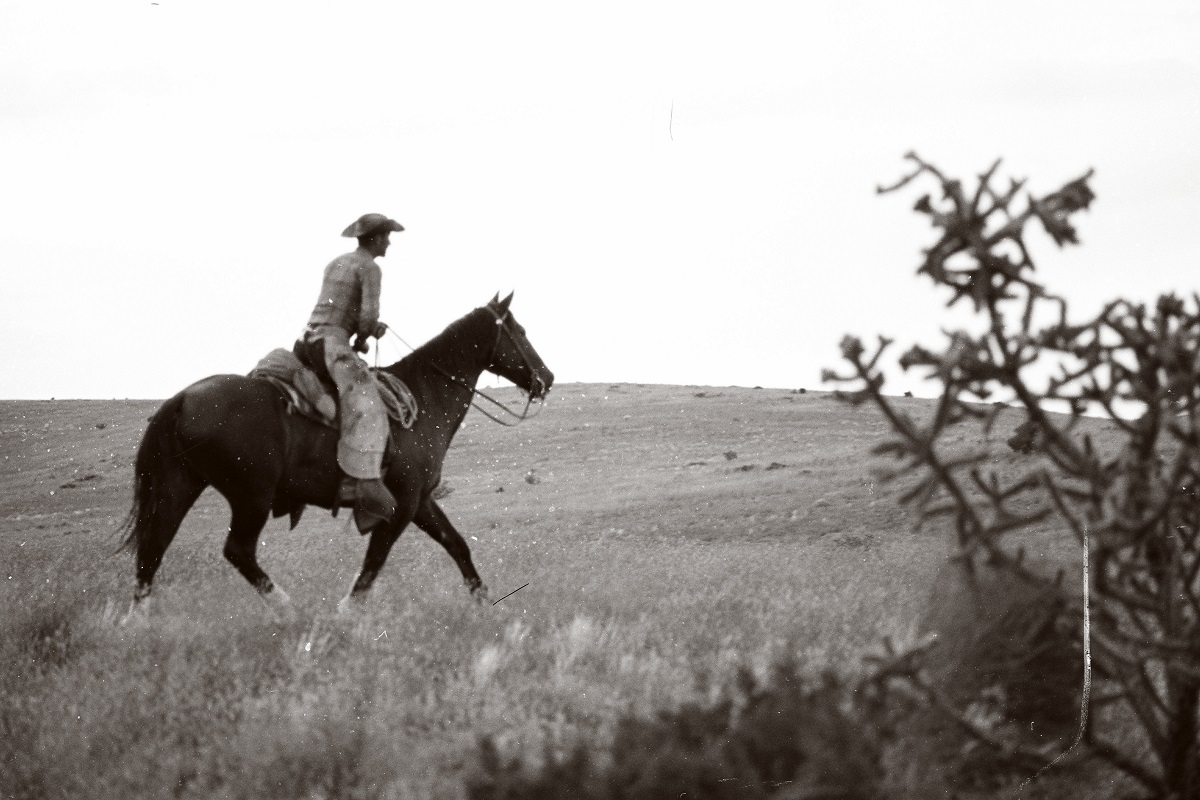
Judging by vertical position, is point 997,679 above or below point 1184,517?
below

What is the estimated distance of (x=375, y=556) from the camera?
411 inches

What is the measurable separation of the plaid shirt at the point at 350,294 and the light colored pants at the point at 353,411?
0.16 metres

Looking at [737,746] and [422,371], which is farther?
[422,371]

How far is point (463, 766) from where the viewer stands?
489 cm

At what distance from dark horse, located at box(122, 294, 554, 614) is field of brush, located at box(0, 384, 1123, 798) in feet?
1.66

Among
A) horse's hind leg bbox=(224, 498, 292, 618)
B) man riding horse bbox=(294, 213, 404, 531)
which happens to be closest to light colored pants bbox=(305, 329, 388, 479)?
man riding horse bbox=(294, 213, 404, 531)

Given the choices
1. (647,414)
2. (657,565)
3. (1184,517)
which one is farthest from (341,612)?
(647,414)

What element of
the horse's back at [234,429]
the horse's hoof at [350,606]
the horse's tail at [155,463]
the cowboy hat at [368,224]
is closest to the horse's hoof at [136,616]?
the horse's tail at [155,463]

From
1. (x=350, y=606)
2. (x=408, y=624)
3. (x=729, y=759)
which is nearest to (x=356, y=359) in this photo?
(x=350, y=606)

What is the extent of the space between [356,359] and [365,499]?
1.32 m

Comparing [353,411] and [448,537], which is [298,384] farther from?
[448,537]

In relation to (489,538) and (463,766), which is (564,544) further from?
(463,766)

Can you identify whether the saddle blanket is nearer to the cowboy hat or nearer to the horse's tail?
the horse's tail

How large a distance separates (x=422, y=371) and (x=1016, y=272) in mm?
8009
